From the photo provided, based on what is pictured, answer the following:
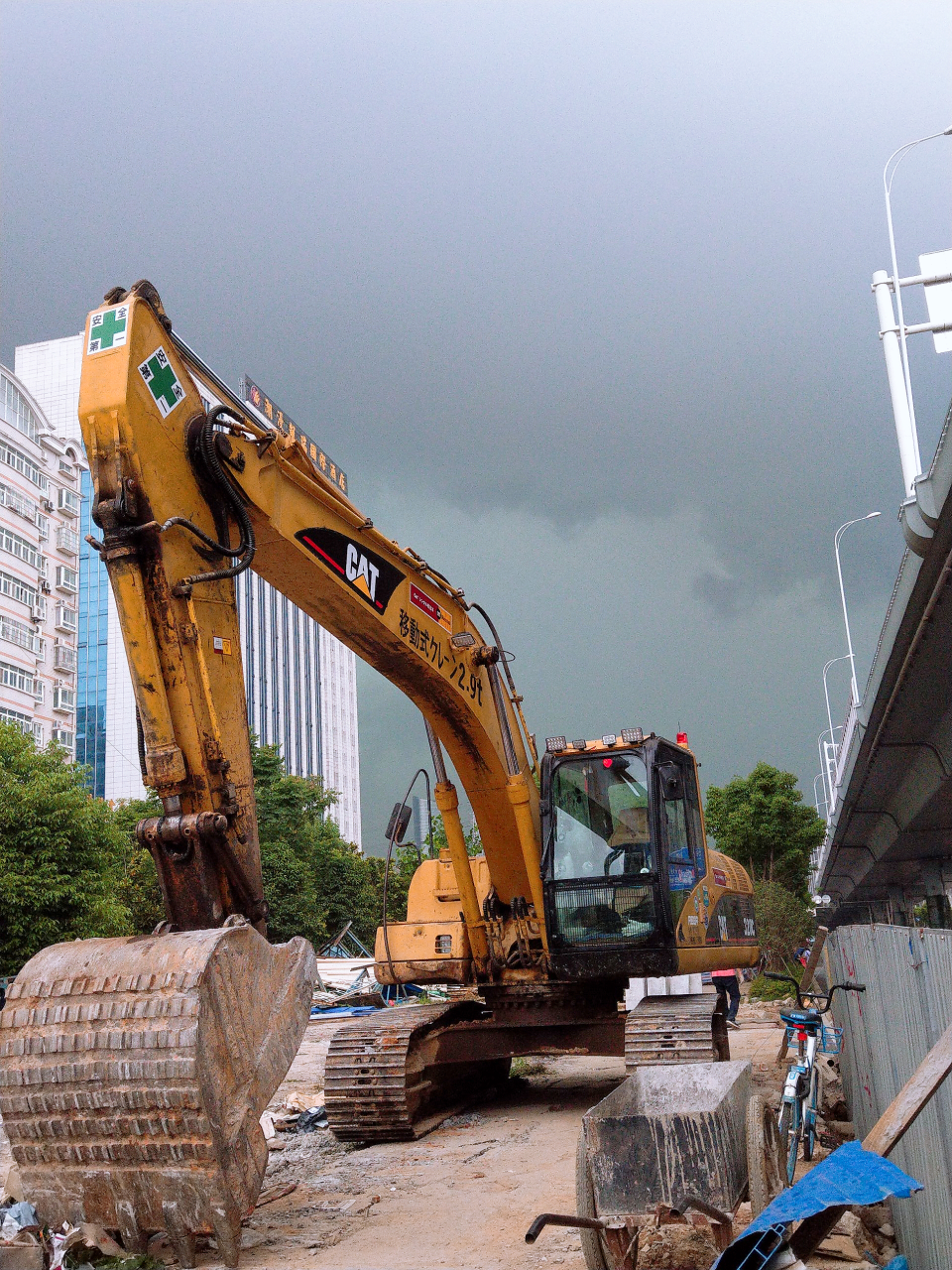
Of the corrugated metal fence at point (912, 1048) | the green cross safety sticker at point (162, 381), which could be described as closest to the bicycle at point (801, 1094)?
the corrugated metal fence at point (912, 1048)

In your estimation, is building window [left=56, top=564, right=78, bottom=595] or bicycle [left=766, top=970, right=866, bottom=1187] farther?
building window [left=56, top=564, right=78, bottom=595]

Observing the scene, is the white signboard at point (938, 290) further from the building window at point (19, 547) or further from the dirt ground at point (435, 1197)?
the building window at point (19, 547)

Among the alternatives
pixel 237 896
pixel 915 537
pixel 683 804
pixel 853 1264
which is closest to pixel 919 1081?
pixel 853 1264

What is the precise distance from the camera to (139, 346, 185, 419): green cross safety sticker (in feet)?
21.1

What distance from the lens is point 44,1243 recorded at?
5.55 m

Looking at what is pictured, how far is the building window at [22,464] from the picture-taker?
1929 inches

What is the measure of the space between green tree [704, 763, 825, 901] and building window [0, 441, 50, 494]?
32892mm

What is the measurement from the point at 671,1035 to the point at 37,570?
46.9m

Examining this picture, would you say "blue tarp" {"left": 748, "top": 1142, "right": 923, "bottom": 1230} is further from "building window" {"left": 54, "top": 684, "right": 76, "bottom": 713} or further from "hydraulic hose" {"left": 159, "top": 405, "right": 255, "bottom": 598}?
"building window" {"left": 54, "top": 684, "right": 76, "bottom": 713}

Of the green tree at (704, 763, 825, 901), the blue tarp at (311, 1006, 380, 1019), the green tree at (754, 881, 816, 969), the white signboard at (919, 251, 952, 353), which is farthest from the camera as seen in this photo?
the green tree at (704, 763, 825, 901)

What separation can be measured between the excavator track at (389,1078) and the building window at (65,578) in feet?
152

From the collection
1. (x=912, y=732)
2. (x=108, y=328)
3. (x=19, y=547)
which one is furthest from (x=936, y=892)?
(x=19, y=547)

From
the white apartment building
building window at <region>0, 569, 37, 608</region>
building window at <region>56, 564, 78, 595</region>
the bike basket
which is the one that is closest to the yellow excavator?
the bike basket

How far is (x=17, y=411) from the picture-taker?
5216cm
